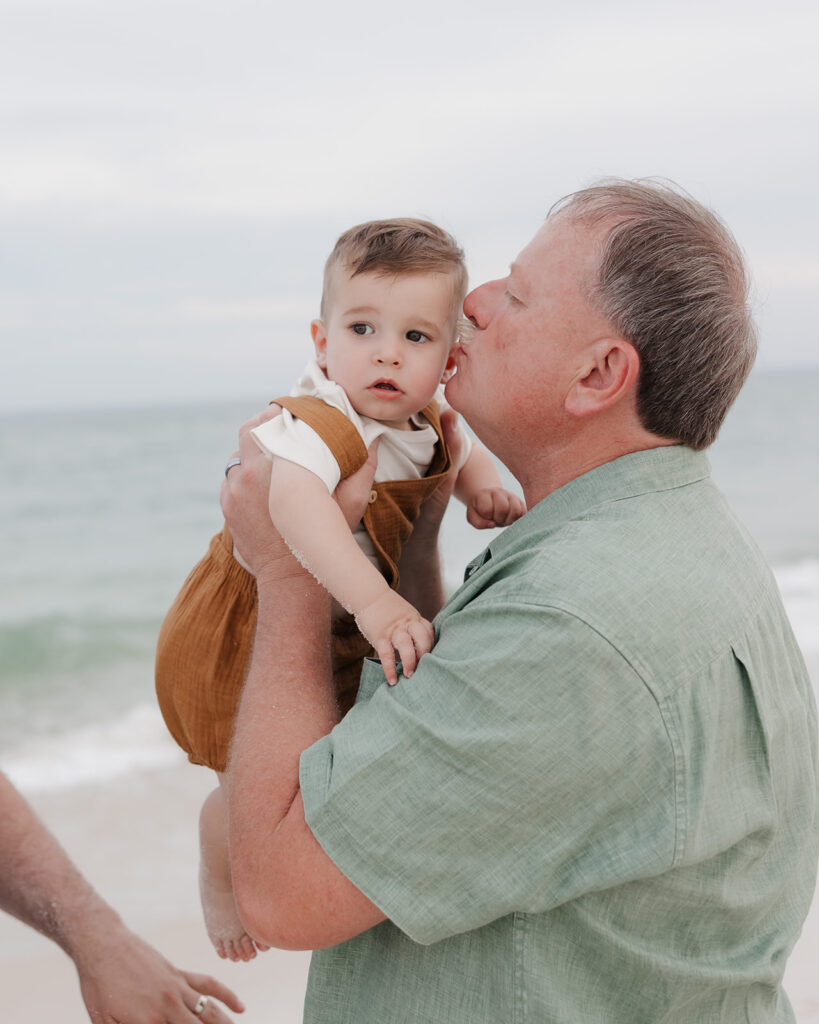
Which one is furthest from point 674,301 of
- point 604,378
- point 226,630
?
point 226,630

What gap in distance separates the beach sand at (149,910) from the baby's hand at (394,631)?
3.05 m

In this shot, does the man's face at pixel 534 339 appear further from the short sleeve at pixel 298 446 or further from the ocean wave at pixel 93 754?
the ocean wave at pixel 93 754

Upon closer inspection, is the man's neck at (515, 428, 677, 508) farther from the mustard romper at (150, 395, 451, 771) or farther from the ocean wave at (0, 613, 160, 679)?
the ocean wave at (0, 613, 160, 679)

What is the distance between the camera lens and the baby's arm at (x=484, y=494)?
2.52 m

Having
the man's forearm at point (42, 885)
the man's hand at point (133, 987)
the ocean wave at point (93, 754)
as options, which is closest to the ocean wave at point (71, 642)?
the ocean wave at point (93, 754)

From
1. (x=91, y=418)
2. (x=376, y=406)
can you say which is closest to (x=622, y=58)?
(x=376, y=406)

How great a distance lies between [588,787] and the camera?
1.42 meters

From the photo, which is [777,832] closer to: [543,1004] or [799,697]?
[799,697]

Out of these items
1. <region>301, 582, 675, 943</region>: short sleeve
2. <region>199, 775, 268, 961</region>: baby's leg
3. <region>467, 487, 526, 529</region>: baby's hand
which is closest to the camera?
<region>301, 582, 675, 943</region>: short sleeve

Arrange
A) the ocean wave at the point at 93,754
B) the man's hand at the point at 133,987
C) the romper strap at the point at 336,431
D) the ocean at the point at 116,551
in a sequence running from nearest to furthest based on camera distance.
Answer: the romper strap at the point at 336,431 → the man's hand at the point at 133,987 → the ocean wave at the point at 93,754 → the ocean at the point at 116,551

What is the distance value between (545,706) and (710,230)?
910mm

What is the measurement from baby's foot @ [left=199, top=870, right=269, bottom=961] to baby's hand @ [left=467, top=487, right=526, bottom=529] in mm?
1188

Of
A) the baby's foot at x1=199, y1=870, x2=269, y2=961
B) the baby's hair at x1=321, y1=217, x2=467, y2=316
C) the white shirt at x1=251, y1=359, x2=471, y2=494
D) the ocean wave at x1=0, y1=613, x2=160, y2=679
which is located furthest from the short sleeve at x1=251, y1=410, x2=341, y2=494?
the ocean wave at x1=0, y1=613, x2=160, y2=679

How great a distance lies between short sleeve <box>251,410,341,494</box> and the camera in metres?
2.02
